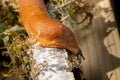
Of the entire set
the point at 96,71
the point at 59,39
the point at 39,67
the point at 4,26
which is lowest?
the point at 96,71

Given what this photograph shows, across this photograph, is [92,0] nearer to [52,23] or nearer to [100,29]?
[100,29]

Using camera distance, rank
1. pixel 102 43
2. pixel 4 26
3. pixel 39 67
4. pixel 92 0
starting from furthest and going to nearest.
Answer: pixel 92 0
pixel 102 43
pixel 4 26
pixel 39 67

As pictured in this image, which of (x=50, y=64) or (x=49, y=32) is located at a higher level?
(x=49, y=32)

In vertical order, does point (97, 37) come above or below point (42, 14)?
below

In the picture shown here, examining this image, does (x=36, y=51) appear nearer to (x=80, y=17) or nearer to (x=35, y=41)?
(x=35, y=41)

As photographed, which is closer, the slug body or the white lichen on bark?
the white lichen on bark

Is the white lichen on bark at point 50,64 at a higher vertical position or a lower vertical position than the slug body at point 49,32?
lower

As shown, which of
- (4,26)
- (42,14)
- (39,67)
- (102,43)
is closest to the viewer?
(39,67)

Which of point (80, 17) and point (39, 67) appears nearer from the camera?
point (39, 67)

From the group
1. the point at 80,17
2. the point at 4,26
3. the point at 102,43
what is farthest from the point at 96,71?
the point at 4,26

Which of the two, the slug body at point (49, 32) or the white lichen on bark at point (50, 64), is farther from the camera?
the slug body at point (49, 32)

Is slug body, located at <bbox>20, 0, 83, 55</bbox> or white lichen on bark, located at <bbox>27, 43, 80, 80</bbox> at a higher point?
slug body, located at <bbox>20, 0, 83, 55</bbox>
